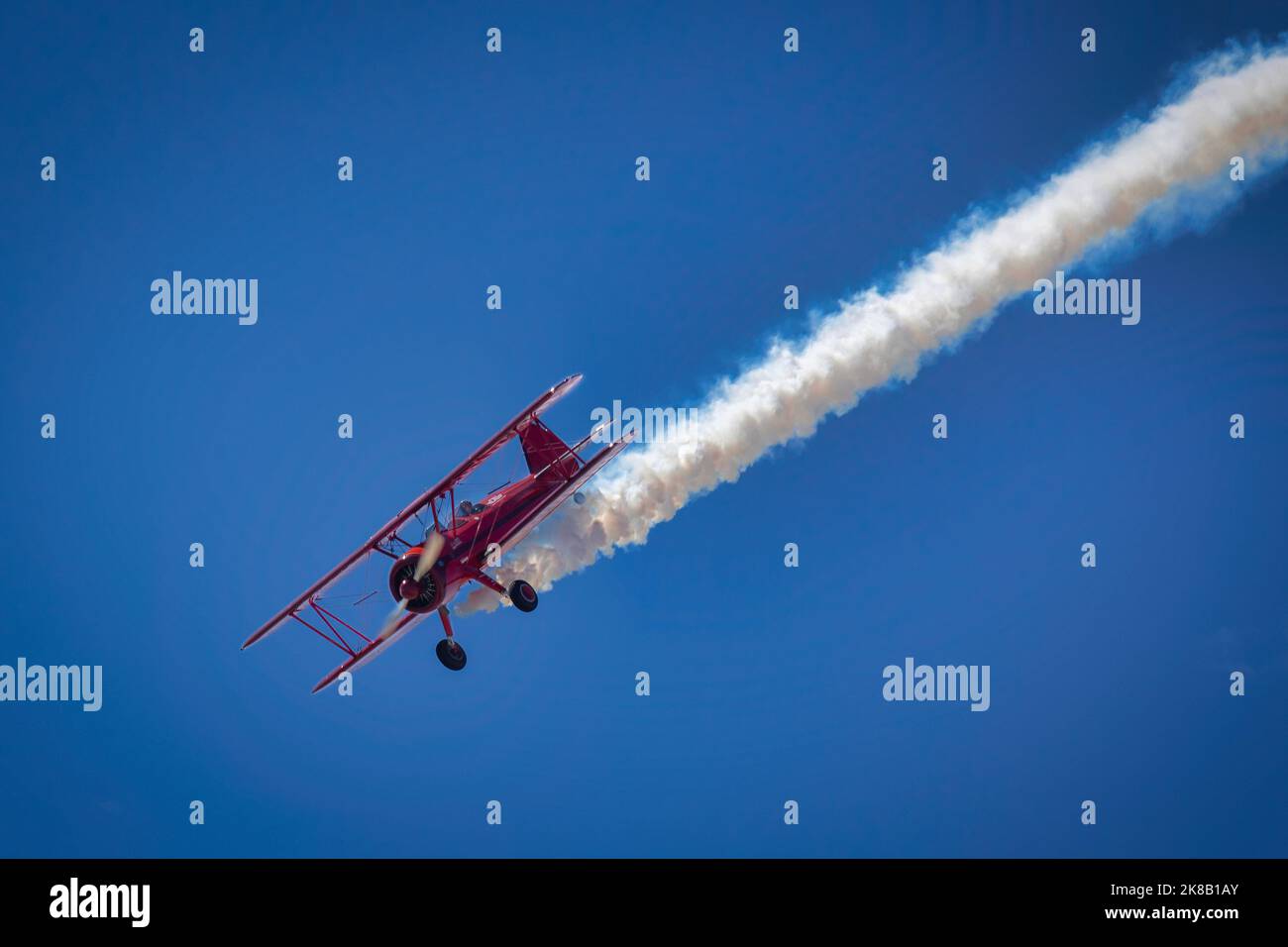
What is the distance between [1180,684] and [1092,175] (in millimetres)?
24535

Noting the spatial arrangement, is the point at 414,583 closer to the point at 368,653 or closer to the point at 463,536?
the point at 463,536

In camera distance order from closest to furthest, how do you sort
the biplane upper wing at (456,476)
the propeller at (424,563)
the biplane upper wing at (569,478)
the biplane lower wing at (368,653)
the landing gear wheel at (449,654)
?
the propeller at (424,563), the biplane upper wing at (456,476), the landing gear wheel at (449,654), the biplane upper wing at (569,478), the biplane lower wing at (368,653)

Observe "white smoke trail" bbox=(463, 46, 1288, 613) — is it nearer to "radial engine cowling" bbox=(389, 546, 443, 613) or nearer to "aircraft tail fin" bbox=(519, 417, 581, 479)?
"aircraft tail fin" bbox=(519, 417, 581, 479)

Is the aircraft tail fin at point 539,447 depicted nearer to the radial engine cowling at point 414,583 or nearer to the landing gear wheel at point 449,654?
the radial engine cowling at point 414,583

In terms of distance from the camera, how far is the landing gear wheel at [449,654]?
1640 inches

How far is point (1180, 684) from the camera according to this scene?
63.6m

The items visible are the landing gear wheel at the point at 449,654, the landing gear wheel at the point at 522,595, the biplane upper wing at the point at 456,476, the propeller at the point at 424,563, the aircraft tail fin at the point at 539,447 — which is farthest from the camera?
the aircraft tail fin at the point at 539,447

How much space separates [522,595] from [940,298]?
14.1m

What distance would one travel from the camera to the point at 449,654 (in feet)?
137

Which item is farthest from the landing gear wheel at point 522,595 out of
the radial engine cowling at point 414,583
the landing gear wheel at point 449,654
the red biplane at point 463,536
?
the radial engine cowling at point 414,583

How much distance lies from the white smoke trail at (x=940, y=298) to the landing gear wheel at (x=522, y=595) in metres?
2.05

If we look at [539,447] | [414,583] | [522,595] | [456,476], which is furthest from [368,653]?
[539,447]

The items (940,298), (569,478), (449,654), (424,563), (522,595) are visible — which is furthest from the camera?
(940,298)

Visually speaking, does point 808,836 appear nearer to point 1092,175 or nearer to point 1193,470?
point 1193,470
